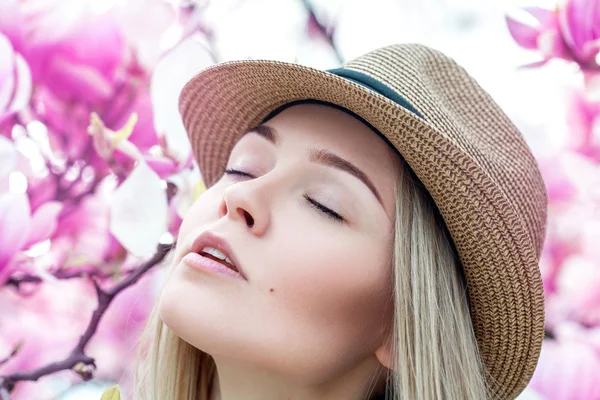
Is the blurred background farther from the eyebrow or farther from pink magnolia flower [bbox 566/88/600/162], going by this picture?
the eyebrow

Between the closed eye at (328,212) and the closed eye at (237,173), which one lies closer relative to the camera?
the closed eye at (328,212)

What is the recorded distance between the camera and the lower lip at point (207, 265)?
99 cm

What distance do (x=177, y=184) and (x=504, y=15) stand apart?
3.53ft

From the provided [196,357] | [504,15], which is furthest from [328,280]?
[504,15]

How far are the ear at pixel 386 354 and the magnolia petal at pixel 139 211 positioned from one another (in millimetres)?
800

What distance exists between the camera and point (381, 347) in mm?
1118

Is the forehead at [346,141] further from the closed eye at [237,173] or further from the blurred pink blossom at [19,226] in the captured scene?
the blurred pink blossom at [19,226]

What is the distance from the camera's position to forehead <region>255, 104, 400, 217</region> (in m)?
1.08

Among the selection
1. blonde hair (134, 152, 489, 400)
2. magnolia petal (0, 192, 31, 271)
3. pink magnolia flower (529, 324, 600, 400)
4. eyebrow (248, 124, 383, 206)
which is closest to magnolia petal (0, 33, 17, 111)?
magnolia petal (0, 192, 31, 271)

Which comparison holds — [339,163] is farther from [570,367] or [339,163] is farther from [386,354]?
[570,367]

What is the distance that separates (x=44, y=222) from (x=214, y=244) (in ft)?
2.48

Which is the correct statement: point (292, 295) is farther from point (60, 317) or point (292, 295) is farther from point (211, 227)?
point (60, 317)

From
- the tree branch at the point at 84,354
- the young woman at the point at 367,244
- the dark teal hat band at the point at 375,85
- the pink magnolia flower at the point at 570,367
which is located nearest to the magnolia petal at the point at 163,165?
the tree branch at the point at 84,354

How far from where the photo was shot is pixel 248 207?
997 millimetres
